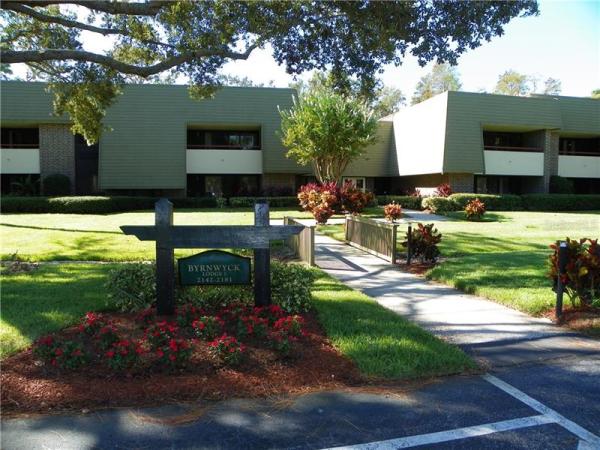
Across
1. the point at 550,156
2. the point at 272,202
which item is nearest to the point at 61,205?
the point at 272,202

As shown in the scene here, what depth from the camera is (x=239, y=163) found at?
102 feet

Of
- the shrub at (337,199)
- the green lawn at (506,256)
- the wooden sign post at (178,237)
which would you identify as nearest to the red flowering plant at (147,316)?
the wooden sign post at (178,237)

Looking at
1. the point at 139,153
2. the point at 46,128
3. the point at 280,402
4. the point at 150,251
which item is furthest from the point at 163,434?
the point at 46,128

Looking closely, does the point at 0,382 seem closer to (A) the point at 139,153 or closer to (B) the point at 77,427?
(B) the point at 77,427

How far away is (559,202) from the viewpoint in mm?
28484

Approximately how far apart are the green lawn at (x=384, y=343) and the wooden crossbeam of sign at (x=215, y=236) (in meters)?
1.27

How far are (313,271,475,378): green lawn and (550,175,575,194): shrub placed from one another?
2830 cm

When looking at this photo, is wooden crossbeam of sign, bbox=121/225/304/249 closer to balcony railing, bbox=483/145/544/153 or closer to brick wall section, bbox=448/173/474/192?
brick wall section, bbox=448/173/474/192

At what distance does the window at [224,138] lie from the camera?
107 ft

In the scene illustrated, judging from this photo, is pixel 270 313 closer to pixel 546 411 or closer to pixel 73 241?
pixel 546 411

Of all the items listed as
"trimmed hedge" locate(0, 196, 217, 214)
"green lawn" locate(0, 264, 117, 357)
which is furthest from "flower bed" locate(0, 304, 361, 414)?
"trimmed hedge" locate(0, 196, 217, 214)

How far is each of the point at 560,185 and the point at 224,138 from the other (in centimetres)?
2154

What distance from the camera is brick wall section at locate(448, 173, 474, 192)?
29703 millimetres

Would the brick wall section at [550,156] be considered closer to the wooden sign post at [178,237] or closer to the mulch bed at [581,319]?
the mulch bed at [581,319]
